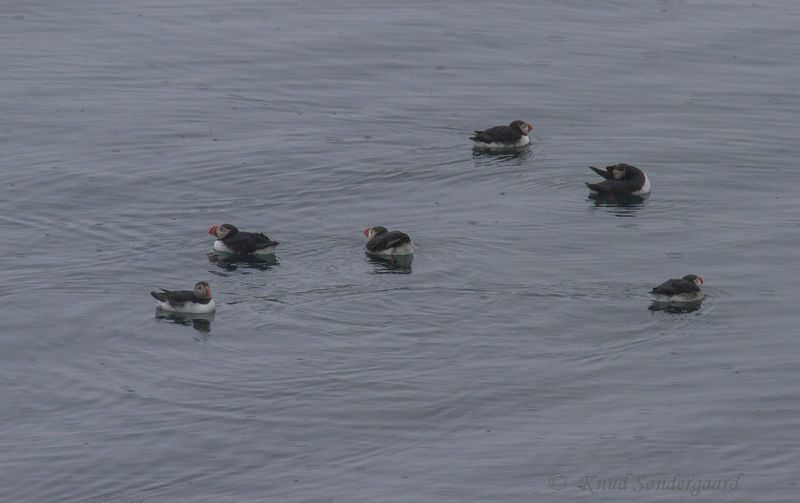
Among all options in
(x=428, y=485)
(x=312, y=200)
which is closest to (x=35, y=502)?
(x=428, y=485)

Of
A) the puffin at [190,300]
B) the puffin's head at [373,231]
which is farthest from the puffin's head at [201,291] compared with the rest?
the puffin's head at [373,231]

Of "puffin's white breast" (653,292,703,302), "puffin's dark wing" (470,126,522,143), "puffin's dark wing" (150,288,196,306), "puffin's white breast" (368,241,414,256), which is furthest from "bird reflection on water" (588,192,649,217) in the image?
"puffin's dark wing" (150,288,196,306)

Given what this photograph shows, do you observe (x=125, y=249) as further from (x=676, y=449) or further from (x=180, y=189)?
(x=676, y=449)

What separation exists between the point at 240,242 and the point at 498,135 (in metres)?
9.89

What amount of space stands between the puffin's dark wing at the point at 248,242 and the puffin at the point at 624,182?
27.3 feet

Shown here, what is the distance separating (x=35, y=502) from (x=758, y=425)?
1013 cm

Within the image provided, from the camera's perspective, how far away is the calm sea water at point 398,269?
1908 centimetres

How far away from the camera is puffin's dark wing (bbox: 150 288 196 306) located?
23.8m

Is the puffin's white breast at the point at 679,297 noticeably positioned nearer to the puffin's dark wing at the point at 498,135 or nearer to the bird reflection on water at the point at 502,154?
the bird reflection on water at the point at 502,154

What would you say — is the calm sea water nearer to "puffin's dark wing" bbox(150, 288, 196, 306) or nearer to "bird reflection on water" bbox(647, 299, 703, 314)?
"bird reflection on water" bbox(647, 299, 703, 314)

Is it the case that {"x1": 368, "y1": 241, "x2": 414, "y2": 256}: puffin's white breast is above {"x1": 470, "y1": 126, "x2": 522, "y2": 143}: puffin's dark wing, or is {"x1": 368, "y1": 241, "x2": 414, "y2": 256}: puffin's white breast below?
below

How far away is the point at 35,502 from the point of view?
18031 millimetres

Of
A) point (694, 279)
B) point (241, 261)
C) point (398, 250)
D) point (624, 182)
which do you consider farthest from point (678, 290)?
point (241, 261)

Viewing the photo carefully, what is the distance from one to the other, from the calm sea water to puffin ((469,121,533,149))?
0.42 metres
